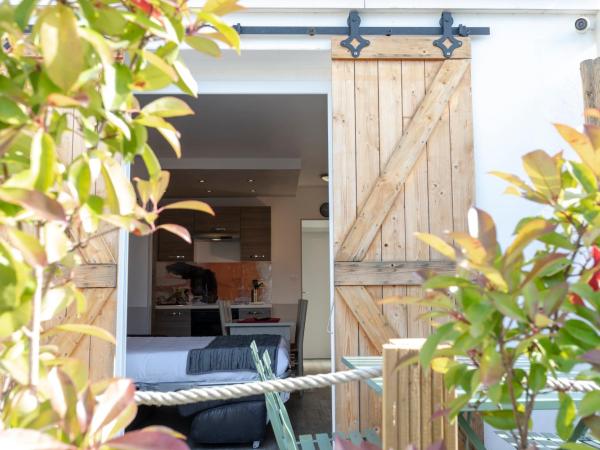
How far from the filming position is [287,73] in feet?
13.7

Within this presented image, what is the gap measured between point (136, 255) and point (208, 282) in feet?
4.53

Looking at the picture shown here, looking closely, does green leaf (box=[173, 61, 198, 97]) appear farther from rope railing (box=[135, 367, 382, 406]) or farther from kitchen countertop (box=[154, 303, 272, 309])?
kitchen countertop (box=[154, 303, 272, 309])

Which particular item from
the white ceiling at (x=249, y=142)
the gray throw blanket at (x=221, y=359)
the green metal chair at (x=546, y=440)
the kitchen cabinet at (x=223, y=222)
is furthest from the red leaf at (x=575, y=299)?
the kitchen cabinet at (x=223, y=222)

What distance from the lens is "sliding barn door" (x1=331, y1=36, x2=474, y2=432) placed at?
362cm

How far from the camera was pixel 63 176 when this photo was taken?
739 mm

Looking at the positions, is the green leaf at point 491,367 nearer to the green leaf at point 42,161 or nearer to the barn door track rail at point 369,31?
the green leaf at point 42,161

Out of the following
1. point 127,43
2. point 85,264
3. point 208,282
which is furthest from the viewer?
point 208,282

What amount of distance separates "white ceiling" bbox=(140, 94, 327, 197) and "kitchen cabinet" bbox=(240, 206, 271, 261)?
1.74ft

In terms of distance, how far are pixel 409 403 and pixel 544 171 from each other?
1.90 ft

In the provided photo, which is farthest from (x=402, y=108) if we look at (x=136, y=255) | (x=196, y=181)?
(x=136, y=255)

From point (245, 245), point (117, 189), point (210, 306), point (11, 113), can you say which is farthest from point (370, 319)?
point (245, 245)

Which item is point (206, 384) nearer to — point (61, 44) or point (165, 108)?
point (165, 108)

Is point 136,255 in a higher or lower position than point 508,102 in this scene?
lower

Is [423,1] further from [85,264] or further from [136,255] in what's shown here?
[136,255]
